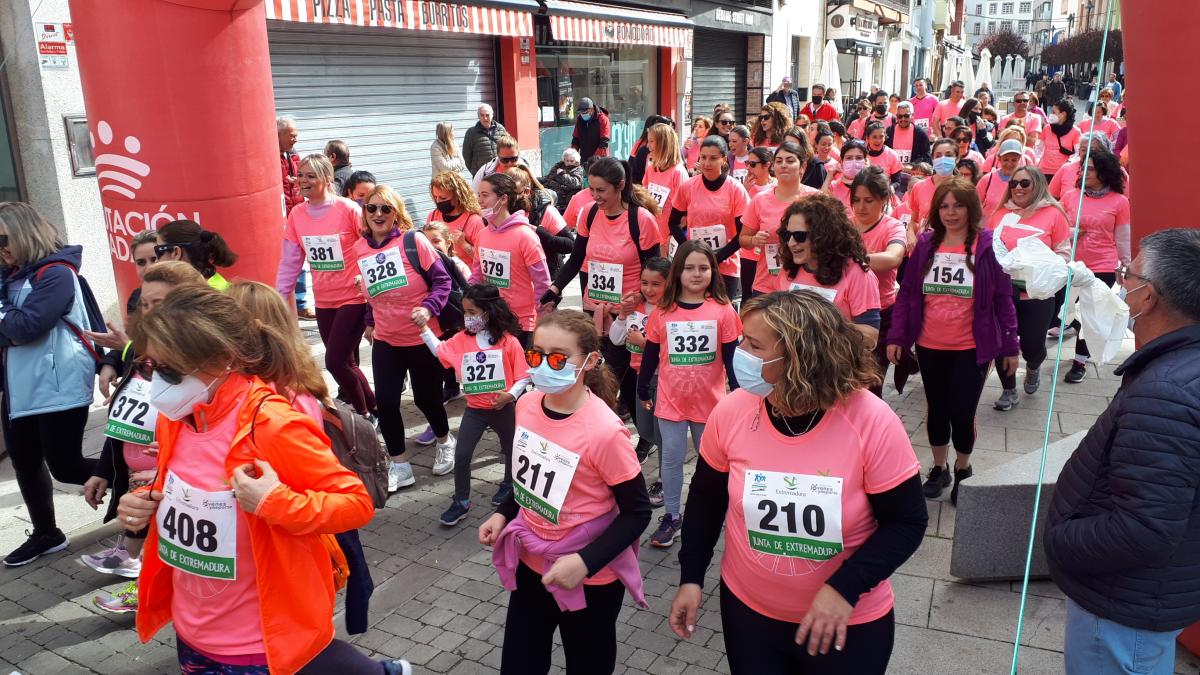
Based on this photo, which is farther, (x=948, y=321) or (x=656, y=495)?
(x=656, y=495)

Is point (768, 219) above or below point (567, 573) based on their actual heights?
above

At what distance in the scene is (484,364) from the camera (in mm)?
5203

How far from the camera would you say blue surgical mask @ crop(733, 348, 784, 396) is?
2.62m

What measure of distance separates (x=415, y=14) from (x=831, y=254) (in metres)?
8.75

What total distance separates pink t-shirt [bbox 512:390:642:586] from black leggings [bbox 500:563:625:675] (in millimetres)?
68

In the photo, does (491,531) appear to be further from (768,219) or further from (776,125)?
(776,125)

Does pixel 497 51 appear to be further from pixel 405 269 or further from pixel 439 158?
pixel 405 269

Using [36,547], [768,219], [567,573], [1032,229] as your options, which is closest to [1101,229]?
[1032,229]

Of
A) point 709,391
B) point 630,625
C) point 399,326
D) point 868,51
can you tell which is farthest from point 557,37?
point 868,51

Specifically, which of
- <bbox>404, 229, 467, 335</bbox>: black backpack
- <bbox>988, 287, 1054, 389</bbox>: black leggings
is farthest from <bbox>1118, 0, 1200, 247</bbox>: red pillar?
<bbox>404, 229, 467, 335</bbox>: black backpack

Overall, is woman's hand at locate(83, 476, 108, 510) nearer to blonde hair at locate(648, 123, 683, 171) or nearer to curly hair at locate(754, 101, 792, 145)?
blonde hair at locate(648, 123, 683, 171)

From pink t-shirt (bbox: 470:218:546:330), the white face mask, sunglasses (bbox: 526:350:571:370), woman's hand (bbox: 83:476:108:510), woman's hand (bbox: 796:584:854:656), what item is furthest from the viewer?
pink t-shirt (bbox: 470:218:546:330)

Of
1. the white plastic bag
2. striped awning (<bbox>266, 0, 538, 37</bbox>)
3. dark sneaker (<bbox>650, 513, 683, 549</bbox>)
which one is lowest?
dark sneaker (<bbox>650, 513, 683, 549</bbox>)

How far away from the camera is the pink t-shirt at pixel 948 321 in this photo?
197 inches
